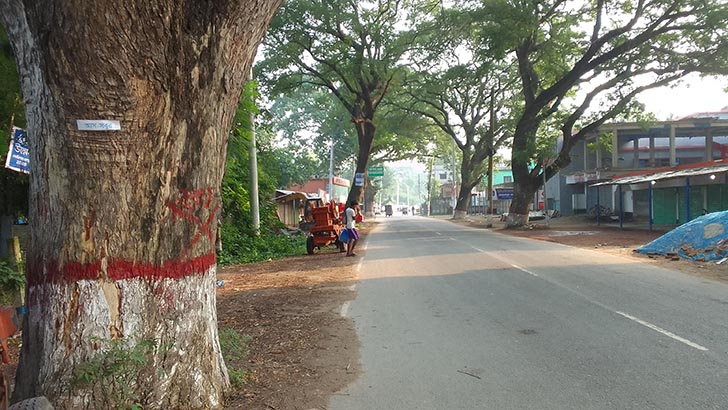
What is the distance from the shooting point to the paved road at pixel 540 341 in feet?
15.6

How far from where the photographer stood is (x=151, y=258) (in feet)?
13.2

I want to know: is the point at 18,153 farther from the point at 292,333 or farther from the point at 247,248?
the point at 247,248

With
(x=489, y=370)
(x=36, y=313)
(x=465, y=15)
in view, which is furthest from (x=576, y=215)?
(x=36, y=313)

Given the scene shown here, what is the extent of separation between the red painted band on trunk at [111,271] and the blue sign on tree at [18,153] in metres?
2.21

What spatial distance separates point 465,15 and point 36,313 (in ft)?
82.4

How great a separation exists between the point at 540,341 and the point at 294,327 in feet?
10.3

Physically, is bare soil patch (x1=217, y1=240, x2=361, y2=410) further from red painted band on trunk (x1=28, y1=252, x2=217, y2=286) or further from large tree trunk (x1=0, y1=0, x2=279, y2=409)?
red painted band on trunk (x1=28, y1=252, x2=217, y2=286)

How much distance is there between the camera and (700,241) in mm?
14875

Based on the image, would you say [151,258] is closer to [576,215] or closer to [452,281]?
[452,281]

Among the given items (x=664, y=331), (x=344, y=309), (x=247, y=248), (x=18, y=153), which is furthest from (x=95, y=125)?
(x=247, y=248)

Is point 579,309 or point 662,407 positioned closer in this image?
point 662,407

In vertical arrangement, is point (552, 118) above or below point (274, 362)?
above

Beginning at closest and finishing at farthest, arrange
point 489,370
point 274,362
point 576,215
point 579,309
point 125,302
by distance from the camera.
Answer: point 125,302
point 489,370
point 274,362
point 579,309
point 576,215

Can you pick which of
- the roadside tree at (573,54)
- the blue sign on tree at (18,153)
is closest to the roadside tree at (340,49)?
the roadside tree at (573,54)
